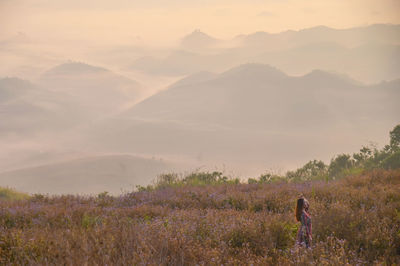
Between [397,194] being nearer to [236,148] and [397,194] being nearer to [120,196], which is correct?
[120,196]

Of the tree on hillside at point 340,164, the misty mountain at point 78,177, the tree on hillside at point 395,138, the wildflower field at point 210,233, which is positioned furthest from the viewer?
the misty mountain at point 78,177

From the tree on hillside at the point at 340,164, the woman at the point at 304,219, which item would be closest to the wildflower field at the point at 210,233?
the woman at the point at 304,219

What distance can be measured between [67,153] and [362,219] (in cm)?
17902

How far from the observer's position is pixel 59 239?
3.88m

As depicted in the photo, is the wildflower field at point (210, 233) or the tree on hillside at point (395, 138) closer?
the wildflower field at point (210, 233)

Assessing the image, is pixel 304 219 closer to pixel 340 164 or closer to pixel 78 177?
pixel 340 164

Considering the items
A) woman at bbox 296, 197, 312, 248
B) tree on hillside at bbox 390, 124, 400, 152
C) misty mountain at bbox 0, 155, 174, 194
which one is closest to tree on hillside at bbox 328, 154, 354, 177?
tree on hillside at bbox 390, 124, 400, 152

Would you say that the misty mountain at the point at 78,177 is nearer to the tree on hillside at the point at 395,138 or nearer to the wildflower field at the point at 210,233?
the tree on hillside at the point at 395,138

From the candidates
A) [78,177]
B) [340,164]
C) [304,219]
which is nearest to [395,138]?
[340,164]

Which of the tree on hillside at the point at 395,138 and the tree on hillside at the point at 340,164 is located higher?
the tree on hillside at the point at 395,138

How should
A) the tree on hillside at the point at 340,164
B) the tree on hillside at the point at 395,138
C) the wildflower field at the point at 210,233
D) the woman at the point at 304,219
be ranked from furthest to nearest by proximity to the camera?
the tree on hillside at the point at 340,164 < the tree on hillside at the point at 395,138 < the woman at the point at 304,219 < the wildflower field at the point at 210,233

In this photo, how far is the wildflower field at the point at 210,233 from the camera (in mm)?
3400

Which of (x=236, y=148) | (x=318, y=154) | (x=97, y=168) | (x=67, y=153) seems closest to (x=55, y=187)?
(x=97, y=168)

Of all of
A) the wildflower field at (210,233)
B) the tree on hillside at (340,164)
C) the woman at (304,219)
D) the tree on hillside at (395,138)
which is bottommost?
the wildflower field at (210,233)
